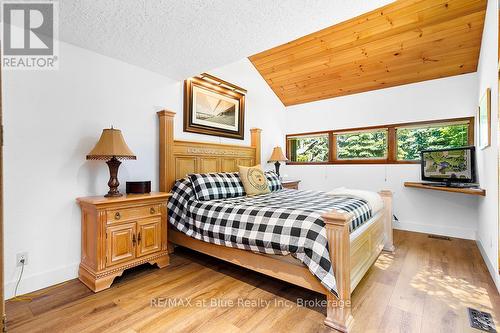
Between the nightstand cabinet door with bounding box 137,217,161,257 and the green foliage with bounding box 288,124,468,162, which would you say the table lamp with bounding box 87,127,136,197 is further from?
the green foliage with bounding box 288,124,468,162

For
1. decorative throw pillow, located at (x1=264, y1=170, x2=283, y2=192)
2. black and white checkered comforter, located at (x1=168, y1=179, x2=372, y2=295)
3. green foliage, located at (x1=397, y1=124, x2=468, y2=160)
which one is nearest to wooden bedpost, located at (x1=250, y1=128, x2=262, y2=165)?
decorative throw pillow, located at (x1=264, y1=170, x2=283, y2=192)

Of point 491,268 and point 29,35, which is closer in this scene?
point 29,35

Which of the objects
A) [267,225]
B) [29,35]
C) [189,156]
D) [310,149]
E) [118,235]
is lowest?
[118,235]

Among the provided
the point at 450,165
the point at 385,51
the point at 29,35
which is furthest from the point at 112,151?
the point at 450,165

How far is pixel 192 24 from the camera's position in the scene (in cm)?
198

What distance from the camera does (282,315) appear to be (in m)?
1.69

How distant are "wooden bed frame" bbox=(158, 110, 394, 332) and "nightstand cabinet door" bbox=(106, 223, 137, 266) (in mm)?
572

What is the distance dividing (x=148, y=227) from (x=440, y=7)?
3952 millimetres

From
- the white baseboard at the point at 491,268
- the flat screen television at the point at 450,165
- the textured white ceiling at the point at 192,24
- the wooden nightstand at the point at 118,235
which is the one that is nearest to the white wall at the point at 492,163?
the white baseboard at the point at 491,268

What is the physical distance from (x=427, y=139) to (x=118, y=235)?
4343mm

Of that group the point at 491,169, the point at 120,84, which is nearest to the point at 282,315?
the point at 491,169

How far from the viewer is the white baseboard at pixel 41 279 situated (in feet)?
6.27

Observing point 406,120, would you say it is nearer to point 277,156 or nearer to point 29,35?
point 277,156

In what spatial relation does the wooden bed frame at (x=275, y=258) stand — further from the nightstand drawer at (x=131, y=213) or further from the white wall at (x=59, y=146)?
the nightstand drawer at (x=131, y=213)
